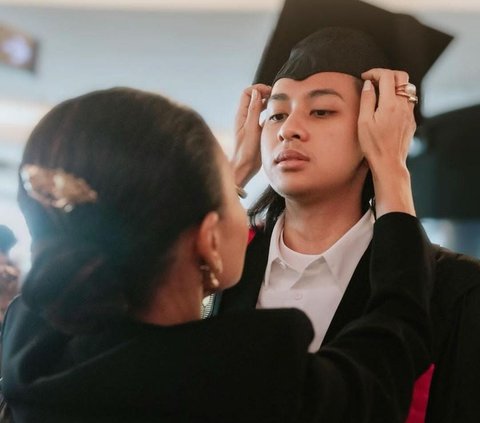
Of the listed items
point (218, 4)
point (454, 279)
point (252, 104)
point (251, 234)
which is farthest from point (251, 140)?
point (218, 4)

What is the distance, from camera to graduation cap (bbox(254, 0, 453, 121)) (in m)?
1.04

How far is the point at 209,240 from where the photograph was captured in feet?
2.26

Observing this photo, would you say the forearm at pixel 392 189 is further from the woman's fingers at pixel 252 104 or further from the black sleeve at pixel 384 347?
the woman's fingers at pixel 252 104

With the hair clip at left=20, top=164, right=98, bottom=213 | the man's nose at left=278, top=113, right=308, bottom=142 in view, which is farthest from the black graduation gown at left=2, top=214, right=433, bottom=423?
the man's nose at left=278, top=113, right=308, bottom=142

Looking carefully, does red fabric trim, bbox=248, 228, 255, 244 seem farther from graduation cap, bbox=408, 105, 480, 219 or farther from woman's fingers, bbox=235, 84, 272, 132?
graduation cap, bbox=408, 105, 480, 219

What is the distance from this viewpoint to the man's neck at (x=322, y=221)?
1043 millimetres

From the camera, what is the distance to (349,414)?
0.68m

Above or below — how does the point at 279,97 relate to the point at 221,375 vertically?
above

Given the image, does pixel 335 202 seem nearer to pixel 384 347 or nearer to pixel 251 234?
pixel 251 234

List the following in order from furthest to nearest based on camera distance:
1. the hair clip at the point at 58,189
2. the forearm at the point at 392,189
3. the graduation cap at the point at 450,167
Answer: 1. the graduation cap at the point at 450,167
2. the forearm at the point at 392,189
3. the hair clip at the point at 58,189

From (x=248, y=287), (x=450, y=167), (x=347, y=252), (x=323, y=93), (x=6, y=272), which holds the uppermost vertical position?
(x=323, y=93)

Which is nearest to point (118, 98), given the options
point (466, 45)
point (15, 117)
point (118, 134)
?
point (118, 134)

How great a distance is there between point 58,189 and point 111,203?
5 centimetres

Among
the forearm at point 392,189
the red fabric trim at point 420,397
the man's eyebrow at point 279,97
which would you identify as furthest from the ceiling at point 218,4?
the red fabric trim at point 420,397
